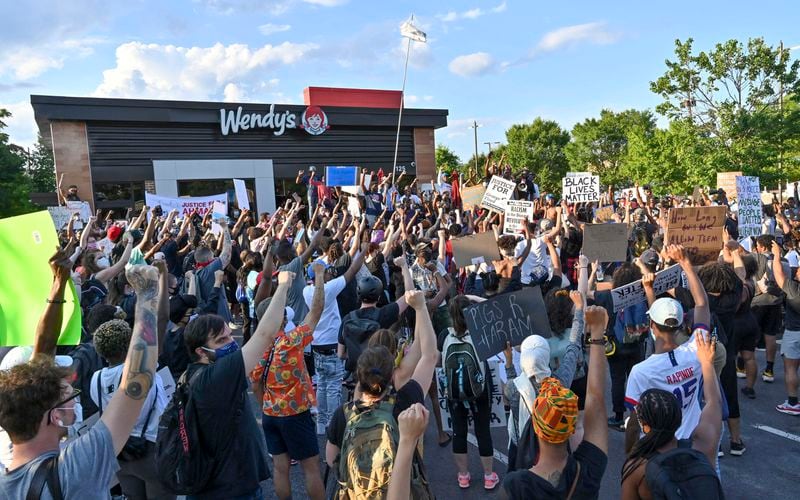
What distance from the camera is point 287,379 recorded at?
14.2 feet

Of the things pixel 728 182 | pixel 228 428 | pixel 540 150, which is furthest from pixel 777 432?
pixel 540 150

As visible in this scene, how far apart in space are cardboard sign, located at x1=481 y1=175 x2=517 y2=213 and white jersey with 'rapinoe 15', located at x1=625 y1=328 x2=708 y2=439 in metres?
7.04

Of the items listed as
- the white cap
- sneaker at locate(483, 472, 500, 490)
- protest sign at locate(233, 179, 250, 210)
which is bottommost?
sneaker at locate(483, 472, 500, 490)

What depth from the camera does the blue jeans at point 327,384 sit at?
19.3 feet

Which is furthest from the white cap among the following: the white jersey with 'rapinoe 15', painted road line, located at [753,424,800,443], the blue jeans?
painted road line, located at [753,424,800,443]

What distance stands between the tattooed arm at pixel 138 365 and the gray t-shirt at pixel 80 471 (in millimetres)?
42

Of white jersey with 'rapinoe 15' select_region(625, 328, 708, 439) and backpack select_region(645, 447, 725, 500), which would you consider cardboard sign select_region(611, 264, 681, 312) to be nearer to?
white jersey with 'rapinoe 15' select_region(625, 328, 708, 439)

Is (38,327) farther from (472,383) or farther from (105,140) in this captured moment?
(105,140)

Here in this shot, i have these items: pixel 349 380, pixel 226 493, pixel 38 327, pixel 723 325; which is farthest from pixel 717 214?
pixel 38 327

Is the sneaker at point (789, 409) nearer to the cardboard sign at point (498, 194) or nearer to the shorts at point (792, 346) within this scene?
the shorts at point (792, 346)

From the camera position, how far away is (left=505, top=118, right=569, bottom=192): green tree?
62312 mm

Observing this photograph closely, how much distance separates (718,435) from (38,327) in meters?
3.70

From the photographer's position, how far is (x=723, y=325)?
225 inches

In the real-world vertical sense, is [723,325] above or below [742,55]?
below
